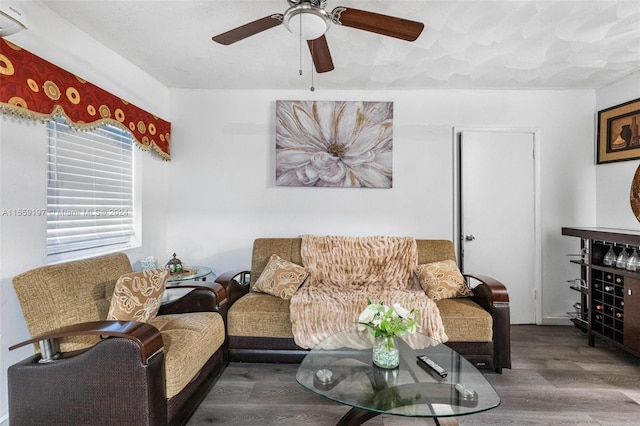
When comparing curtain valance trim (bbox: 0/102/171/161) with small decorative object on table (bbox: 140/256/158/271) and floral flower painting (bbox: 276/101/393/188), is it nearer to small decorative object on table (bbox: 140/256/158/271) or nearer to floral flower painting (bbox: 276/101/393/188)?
small decorative object on table (bbox: 140/256/158/271)

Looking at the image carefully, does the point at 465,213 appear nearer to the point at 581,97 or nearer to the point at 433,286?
the point at 433,286

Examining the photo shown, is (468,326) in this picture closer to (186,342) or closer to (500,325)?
(500,325)

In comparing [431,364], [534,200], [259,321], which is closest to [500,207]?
[534,200]

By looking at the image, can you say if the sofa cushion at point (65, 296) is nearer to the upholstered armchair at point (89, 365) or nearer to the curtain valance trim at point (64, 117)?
the upholstered armchair at point (89, 365)

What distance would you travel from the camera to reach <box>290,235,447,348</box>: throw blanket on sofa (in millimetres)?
2320

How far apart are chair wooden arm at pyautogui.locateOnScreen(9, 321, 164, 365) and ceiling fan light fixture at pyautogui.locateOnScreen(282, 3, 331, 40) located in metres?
1.64

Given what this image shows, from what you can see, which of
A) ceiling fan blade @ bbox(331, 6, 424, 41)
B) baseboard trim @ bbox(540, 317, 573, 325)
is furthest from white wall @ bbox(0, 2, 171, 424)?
baseboard trim @ bbox(540, 317, 573, 325)

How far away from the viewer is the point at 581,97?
3322 millimetres

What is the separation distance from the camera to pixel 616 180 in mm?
3094

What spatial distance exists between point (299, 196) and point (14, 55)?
2.29 meters

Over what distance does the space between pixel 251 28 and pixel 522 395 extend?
2.77m

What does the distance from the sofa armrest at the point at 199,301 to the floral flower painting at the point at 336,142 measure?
1448 millimetres

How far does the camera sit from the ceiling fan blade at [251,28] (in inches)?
63.7

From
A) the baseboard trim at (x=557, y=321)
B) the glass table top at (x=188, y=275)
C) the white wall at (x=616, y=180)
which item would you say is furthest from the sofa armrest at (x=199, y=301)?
the white wall at (x=616, y=180)
